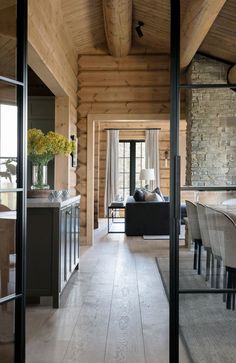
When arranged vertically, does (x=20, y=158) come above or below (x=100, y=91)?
below

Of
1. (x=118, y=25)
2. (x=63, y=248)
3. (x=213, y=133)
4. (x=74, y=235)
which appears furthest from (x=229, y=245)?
(x=118, y=25)

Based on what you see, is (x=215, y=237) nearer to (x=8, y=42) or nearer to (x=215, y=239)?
(x=215, y=239)

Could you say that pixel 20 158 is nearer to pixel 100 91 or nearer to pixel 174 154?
pixel 174 154

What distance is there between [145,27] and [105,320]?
5.15 metres

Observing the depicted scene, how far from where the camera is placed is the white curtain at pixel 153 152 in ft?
42.4

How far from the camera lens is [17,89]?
7.55 feet

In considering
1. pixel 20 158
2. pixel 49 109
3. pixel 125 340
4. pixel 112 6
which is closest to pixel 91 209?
pixel 49 109

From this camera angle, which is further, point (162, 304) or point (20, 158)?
point (162, 304)

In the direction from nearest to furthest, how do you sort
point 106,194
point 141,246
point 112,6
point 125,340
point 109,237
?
1. point 125,340
2. point 112,6
3. point 141,246
4. point 109,237
5. point 106,194

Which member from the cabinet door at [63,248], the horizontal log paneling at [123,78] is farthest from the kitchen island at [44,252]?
the horizontal log paneling at [123,78]

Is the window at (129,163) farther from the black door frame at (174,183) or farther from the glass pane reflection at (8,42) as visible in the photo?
the black door frame at (174,183)

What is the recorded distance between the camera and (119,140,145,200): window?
1343 cm

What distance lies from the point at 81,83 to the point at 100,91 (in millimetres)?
403

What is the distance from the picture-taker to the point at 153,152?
1294 cm
